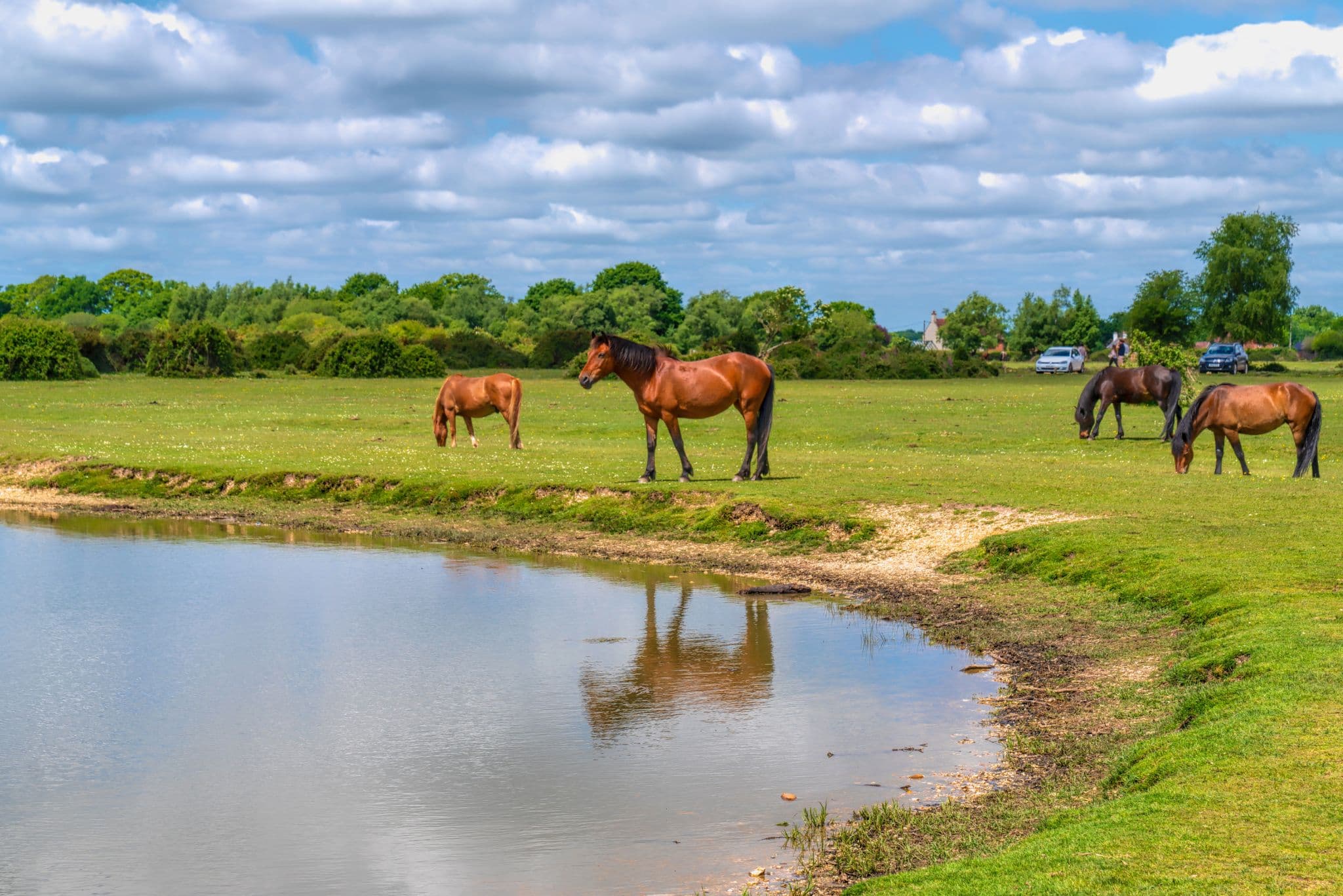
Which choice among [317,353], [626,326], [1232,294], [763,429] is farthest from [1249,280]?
[763,429]

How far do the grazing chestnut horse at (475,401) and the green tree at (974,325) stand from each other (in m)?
103

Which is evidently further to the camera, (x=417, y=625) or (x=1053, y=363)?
(x=1053, y=363)

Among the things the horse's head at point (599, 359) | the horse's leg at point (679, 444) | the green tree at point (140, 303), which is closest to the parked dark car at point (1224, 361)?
the horse's leg at point (679, 444)

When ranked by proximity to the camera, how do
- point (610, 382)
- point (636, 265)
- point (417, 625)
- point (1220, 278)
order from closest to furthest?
point (417, 625) → point (610, 382) → point (1220, 278) → point (636, 265)

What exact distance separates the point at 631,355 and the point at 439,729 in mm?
12626

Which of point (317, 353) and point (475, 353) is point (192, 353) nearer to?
point (317, 353)

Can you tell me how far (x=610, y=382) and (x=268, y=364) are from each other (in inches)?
1014

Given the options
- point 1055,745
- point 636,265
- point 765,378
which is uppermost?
point 636,265

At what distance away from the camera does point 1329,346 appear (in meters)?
144

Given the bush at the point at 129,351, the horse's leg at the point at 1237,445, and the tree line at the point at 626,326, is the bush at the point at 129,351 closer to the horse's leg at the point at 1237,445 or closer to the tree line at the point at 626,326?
the tree line at the point at 626,326

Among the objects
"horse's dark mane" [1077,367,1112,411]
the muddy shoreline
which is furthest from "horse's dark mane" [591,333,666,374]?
"horse's dark mane" [1077,367,1112,411]

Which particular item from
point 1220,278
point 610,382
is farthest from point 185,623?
point 1220,278

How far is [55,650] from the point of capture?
1374cm

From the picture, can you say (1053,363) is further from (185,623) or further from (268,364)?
(185,623)
